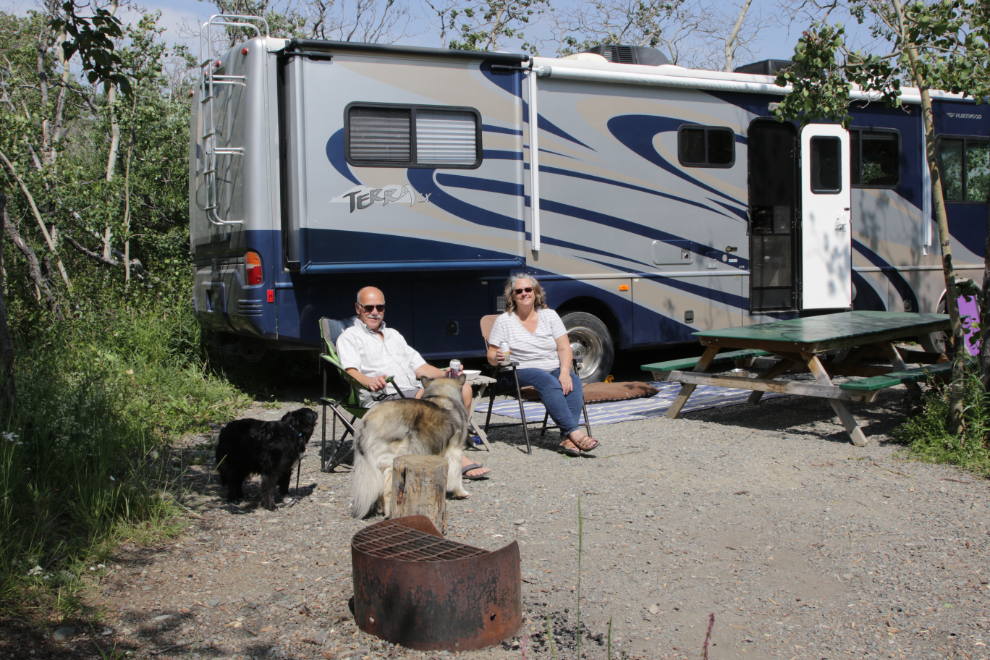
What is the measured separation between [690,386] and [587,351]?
1.68 metres

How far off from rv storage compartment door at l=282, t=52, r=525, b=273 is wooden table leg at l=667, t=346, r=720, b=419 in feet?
5.84

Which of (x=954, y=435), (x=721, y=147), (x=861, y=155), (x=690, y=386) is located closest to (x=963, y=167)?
(x=861, y=155)

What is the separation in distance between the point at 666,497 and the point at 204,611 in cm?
244

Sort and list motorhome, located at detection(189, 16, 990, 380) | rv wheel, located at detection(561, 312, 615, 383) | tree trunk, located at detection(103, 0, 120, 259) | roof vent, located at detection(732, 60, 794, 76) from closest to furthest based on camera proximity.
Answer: motorhome, located at detection(189, 16, 990, 380) < rv wheel, located at detection(561, 312, 615, 383) < roof vent, located at detection(732, 60, 794, 76) < tree trunk, located at detection(103, 0, 120, 259)

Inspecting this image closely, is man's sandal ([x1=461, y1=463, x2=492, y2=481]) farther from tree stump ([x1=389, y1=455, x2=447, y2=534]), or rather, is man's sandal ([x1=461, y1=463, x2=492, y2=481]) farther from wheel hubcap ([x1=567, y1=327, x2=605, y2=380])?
wheel hubcap ([x1=567, y1=327, x2=605, y2=380])

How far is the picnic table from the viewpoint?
5.63 meters

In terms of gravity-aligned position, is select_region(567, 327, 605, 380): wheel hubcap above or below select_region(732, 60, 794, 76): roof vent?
below

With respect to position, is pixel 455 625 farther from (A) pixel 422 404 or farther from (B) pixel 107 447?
(B) pixel 107 447

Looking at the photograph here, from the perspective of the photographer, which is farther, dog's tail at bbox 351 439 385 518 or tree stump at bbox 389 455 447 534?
dog's tail at bbox 351 439 385 518

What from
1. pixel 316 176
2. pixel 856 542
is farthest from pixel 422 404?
pixel 316 176

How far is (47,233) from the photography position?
28.1 ft

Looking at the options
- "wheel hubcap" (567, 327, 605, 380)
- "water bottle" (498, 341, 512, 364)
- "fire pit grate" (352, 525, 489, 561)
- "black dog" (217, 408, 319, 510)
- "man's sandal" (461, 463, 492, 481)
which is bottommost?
"man's sandal" (461, 463, 492, 481)

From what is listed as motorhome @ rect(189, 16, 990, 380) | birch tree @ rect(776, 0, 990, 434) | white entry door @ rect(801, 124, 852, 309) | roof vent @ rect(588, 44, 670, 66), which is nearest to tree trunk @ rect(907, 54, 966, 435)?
birch tree @ rect(776, 0, 990, 434)

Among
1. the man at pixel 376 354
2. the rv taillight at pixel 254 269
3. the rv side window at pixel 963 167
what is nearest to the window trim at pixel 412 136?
the rv taillight at pixel 254 269
